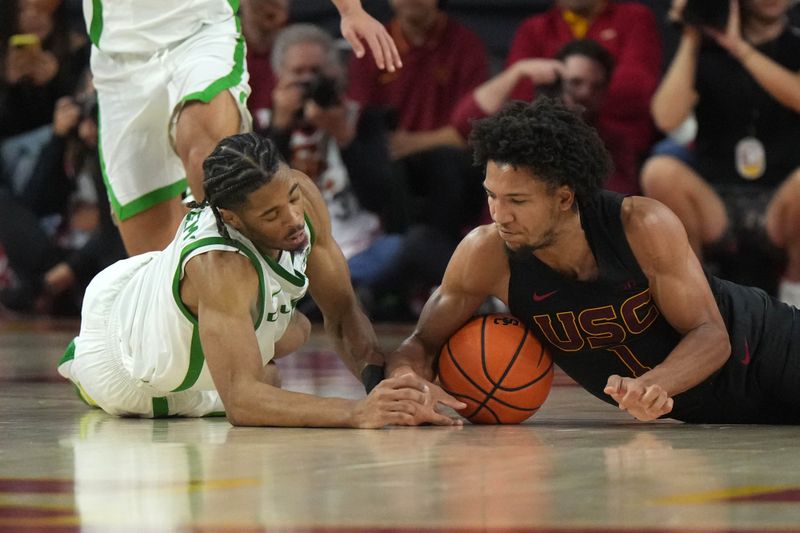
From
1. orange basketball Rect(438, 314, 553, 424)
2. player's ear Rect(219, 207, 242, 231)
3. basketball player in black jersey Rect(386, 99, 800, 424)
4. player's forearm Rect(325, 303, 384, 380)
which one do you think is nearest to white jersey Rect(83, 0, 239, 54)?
player's forearm Rect(325, 303, 384, 380)

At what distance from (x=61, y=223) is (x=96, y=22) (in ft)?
16.5

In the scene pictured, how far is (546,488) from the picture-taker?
3025 millimetres

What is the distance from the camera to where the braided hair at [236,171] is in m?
4.13

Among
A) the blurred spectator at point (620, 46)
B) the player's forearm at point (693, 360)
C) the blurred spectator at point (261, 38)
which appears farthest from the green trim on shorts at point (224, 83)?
the blurred spectator at point (261, 38)

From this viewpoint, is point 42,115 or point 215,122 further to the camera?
point 42,115

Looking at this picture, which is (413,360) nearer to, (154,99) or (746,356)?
(746,356)

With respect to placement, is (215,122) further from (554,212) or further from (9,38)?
(9,38)

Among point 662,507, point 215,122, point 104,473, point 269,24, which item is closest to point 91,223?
point 269,24

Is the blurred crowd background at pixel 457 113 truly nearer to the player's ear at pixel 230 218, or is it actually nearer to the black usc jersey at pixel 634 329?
the black usc jersey at pixel 634 329

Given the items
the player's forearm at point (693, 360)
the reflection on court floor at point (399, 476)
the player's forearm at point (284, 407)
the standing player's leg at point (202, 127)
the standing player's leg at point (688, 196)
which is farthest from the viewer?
the standing player's leg at point (688, 196)

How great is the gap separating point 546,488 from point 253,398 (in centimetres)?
135

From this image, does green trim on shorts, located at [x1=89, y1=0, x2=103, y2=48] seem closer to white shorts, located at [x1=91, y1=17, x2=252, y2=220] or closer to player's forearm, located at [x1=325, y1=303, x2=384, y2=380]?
white shorts, located at [x1=91, y1=17, x2=252, y2=220]

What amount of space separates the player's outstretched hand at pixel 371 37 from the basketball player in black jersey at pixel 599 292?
80 cm

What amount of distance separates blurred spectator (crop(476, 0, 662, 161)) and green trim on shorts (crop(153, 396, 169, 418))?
4.13 m
